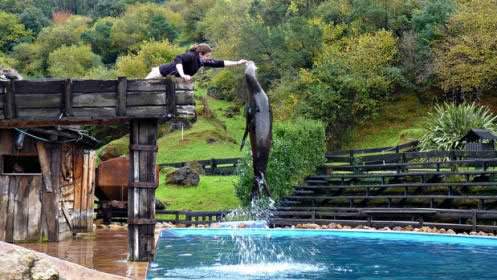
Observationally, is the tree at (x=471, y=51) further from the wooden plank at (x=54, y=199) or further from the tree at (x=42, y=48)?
the tree at (x=42, y=48)

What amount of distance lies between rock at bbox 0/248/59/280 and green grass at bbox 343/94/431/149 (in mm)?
36226

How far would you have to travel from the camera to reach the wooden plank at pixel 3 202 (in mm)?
15977

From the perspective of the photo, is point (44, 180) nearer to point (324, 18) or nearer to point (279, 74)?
point (279, 74)

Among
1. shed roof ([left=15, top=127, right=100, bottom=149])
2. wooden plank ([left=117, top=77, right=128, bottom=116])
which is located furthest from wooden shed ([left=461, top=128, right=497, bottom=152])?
wooden plank ([left=117, top=77, right=128, bottom=116])

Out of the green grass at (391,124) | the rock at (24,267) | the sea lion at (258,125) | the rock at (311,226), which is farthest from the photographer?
the green grass at (391,124)

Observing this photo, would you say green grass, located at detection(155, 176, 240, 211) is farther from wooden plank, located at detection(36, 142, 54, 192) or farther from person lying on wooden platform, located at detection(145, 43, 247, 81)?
person lying on wooden platform, located at detection(145, 43, 247, 81)

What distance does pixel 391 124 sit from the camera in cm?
4625

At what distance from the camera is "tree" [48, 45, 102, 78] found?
2854 inches

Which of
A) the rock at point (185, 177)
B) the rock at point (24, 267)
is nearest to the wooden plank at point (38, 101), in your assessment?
the rock at point (24, 267)

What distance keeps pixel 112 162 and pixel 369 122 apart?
25.7 metres

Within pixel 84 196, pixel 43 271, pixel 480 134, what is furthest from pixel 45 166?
pixel 480 134

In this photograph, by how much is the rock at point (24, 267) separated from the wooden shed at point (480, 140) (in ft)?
77.0

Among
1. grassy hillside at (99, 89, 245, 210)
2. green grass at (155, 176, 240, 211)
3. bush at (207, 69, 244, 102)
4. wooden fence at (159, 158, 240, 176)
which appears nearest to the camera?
green grass at (155, 176, 240, 211)

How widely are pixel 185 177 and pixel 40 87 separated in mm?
19645
